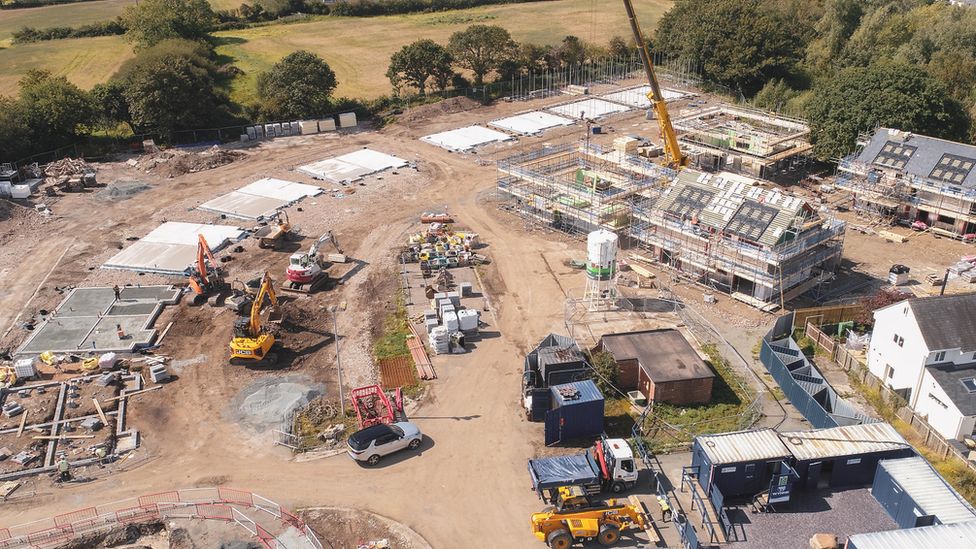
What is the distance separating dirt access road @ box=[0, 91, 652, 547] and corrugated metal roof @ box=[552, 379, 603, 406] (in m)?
2.28

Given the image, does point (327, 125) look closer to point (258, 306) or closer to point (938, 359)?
point (258, 306)

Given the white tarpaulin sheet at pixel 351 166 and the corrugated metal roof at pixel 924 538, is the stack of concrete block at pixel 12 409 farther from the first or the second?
the corrugated metal roof at pixel 924 538

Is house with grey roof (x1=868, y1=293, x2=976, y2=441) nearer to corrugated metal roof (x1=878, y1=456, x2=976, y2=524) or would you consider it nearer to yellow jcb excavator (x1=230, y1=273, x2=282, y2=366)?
corrugated metal roof (x1=878, y1=456, x2=976, y2=524)

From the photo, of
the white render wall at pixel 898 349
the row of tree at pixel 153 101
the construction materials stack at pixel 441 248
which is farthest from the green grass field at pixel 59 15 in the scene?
the white render wall at pixel 898 349

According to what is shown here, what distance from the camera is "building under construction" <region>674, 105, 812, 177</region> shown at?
61.8 metres

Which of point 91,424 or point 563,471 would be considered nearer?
point 563,471

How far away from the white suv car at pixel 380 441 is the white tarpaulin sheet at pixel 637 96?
60.2 metres

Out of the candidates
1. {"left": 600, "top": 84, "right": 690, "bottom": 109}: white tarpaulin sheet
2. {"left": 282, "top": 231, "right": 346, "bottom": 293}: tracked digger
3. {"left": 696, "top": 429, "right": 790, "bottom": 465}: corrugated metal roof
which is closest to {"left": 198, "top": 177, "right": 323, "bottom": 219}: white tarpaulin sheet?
{"left": 282, "top": 231, "right": 346, "bottom": 293}: tracked digger

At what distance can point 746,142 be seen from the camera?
6241 centimetres

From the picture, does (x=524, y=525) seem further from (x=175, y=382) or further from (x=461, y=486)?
(x=175, y=382)

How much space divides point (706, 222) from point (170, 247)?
1449 inches

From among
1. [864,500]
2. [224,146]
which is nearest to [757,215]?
[864,500]

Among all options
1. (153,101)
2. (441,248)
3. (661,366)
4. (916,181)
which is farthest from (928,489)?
(153,101)

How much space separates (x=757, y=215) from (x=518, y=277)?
15081mm
